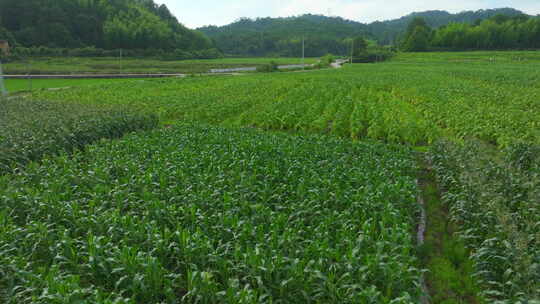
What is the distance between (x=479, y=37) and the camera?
96875 mm

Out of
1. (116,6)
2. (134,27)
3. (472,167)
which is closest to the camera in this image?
(472,167)

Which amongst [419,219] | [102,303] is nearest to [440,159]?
[419,219]

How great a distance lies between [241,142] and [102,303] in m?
7.26

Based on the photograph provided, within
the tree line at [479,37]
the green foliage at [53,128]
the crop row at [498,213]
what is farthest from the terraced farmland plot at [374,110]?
the tree line at [479,37]

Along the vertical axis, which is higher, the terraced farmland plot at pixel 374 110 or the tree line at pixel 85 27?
the tree line at pixel 85 27

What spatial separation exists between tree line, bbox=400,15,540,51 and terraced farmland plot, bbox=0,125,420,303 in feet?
352

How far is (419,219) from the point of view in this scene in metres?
7.43

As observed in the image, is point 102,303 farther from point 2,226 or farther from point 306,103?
point 306,103

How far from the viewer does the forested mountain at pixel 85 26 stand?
252 feet

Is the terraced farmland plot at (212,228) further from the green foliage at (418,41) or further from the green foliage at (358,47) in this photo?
the green foliage at (418,41)

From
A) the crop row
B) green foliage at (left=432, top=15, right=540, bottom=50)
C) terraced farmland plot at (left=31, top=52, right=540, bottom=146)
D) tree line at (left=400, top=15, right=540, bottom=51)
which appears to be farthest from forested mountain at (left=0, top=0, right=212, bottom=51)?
the crop row

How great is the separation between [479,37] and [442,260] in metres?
115

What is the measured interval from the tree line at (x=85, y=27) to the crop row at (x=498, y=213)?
298 ft

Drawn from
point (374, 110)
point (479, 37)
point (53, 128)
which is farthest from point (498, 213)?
point (479, 37)
